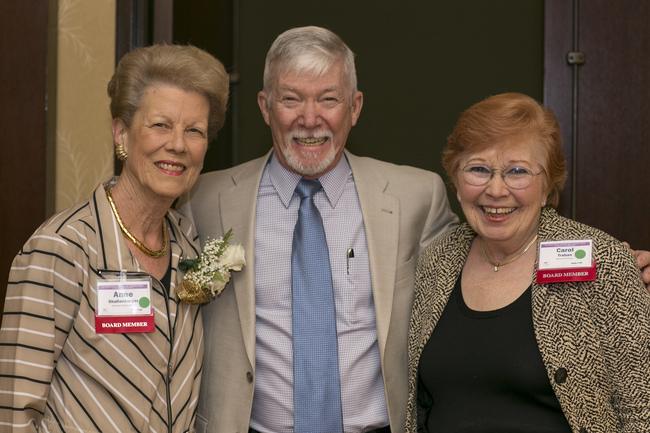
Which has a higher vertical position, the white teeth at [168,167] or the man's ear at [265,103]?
the man's ear at [265,103]

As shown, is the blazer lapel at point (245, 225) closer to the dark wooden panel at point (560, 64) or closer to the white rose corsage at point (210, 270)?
the white rose corsage at point (210, 270)

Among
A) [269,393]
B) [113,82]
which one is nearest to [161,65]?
[113,82]

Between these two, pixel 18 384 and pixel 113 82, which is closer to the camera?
pixel 18 384

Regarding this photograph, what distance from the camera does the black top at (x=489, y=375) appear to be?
6.88 ft

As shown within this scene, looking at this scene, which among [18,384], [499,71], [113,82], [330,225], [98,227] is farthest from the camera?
[499,71]

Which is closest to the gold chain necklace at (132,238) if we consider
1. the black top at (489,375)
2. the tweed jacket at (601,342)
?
the black top at (489,375)

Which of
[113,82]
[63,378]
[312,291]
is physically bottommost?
[63,378]

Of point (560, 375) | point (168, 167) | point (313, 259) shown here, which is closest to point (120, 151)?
point (168, 167)

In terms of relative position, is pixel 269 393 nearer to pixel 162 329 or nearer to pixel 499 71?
pixel 162 329

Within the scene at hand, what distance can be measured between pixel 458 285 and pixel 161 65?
125 cm

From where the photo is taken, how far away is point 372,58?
396 centimetres

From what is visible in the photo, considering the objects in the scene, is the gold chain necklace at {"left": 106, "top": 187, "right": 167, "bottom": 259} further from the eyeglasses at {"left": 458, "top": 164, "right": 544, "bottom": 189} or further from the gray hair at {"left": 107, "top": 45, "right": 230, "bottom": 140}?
the eyeglasses at {"left": 458, "top": 164, "right": 544, "bottom": 189}

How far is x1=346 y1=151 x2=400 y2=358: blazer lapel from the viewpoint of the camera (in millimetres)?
2473

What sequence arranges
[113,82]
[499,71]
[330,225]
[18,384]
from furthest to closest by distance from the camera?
[499,71] → [330,225] → [113,82] → [18,384]
